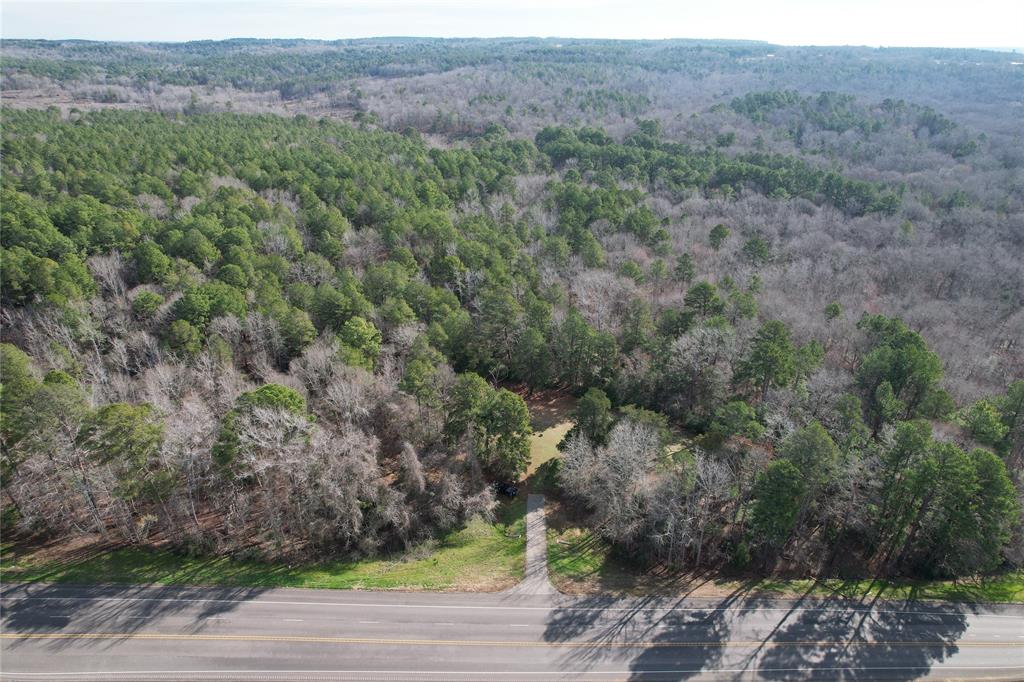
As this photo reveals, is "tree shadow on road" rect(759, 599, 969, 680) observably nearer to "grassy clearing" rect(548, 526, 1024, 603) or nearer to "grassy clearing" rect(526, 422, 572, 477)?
"grassy clearing" rect(548, 526, 1024, 603)

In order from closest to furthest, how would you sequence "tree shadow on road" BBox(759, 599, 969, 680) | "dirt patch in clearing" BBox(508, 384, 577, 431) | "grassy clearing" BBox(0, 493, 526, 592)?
"tree shadow on road" BBox(759, 599, 969, 680) → "grassy clearing" BBox(0, 493, 526, 592) → "dirt patch in clearing" BBox(508, 384, 577, 431)

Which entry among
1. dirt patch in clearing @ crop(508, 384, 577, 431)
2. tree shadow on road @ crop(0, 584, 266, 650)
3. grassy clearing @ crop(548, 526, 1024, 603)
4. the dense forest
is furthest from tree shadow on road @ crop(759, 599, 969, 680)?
tree shadow on road @ crop(0, 584, 266, 650)

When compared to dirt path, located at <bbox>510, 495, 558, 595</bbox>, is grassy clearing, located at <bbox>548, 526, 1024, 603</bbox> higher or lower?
lower

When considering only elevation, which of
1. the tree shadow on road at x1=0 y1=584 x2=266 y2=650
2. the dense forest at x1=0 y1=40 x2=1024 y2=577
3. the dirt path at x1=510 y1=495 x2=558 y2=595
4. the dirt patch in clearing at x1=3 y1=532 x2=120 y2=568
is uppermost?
the dense forest at x1=0 y1=40 x2=1024 y2=577

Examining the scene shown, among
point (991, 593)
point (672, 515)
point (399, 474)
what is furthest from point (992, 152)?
point (399, 474)

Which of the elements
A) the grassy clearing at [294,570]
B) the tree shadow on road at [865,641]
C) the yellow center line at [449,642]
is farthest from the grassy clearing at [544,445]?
the tree shadow on road at [865,641]

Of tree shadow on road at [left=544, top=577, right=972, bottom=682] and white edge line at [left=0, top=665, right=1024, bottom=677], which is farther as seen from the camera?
tree shadow on road at [left=544, top=577, right=972, bottom=682]

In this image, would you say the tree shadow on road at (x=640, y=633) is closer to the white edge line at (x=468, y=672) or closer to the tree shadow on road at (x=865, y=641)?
the white edge line at (x=468, y=672)
